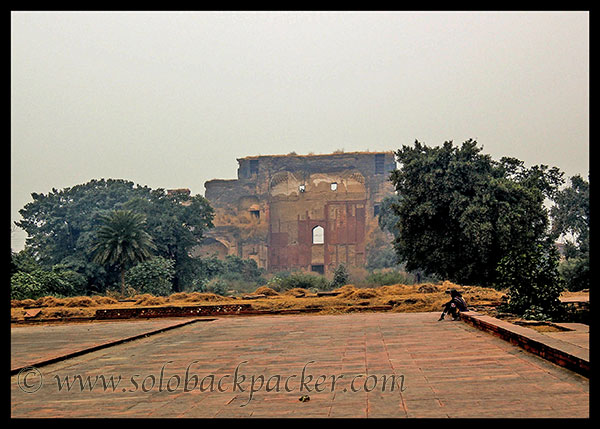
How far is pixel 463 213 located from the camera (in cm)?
2194

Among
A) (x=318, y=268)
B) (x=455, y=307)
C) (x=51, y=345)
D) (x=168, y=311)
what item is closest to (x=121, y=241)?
(x=168, y=311)

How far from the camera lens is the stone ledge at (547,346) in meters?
4.43

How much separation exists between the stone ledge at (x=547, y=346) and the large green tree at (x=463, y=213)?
1503 centimetres

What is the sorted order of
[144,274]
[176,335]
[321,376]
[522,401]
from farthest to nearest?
[144,274] < [176,335] < [321,376] < [522,401]

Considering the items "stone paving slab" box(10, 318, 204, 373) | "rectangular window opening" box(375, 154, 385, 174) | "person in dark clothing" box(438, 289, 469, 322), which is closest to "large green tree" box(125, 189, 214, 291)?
"rectangular window opening" box(375, 154, 385, 174)

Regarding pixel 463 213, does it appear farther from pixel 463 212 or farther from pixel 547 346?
pixel 547 346

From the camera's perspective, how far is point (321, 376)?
4957mm

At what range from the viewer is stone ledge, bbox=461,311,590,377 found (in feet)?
14.5

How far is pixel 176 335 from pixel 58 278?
66.0ft

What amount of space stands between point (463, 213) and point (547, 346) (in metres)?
17.3

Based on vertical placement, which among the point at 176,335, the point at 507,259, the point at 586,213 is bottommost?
the point at 176,335

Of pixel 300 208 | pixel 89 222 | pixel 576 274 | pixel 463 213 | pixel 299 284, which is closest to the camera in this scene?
pixel 463 213
